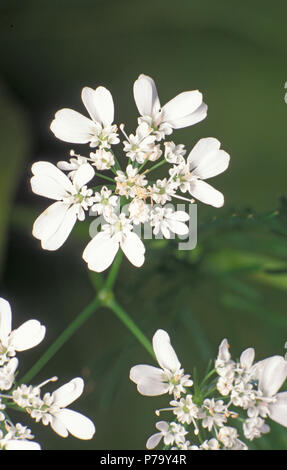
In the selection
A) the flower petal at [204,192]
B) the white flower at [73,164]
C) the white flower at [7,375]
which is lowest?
the white flower at [7,375]

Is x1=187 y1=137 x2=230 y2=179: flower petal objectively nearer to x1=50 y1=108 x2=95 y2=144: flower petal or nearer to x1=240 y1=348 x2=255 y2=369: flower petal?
x1=50 y1=108 x2=95 y2=144: flower petal

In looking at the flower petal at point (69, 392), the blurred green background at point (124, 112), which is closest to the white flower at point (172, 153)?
the flower petal at point (69, 392)

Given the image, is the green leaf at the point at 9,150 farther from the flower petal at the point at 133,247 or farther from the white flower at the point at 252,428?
the white flower at the point at 252,428

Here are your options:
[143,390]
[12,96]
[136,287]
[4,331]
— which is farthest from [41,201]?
[143,390]

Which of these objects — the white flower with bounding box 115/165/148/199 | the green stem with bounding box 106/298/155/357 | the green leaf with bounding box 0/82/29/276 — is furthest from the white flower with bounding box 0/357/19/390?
the green leaf with bounding box 0/82/29/276

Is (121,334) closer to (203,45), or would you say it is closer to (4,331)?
(4,331)

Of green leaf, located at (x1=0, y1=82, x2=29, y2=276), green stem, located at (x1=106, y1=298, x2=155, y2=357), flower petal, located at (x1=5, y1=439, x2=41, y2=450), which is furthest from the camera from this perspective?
green leaf, located at (x1=0, y1=82, x2=29, y2=276)

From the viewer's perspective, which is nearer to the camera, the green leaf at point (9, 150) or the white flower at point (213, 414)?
the white flower at point (213, 414)
